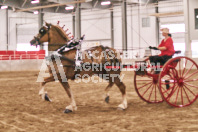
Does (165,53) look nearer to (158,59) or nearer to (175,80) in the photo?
(158,59)

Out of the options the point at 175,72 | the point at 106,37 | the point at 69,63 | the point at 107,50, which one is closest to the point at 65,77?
the point at 69,63

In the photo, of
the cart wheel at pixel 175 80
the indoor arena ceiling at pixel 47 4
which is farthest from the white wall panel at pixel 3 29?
the cart wheel at pixel 175 80

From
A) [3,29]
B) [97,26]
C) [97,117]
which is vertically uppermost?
[97,26]

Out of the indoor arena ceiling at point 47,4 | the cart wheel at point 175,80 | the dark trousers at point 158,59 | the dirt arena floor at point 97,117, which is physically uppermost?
the indoor arena ceiling at point 47,4

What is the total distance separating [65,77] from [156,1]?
27.9 meters

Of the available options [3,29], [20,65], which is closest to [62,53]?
[20,65]

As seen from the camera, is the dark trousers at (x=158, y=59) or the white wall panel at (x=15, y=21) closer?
the dark trousers at (x=158, y=59)

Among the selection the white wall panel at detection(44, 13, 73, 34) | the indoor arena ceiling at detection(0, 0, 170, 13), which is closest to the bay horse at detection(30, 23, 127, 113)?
the indoor arena ceiling at detection(0, 0, 170, 13)

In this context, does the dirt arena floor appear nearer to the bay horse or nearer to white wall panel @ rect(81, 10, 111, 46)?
the bay horse

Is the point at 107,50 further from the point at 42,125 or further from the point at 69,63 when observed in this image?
the point at 42,125

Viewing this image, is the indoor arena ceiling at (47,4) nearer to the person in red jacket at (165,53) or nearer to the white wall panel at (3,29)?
the white wall panel at (3,29)

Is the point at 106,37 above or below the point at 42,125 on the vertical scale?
above

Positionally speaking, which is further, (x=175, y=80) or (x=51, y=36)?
(x=175, y=80)

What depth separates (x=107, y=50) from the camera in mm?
6504
